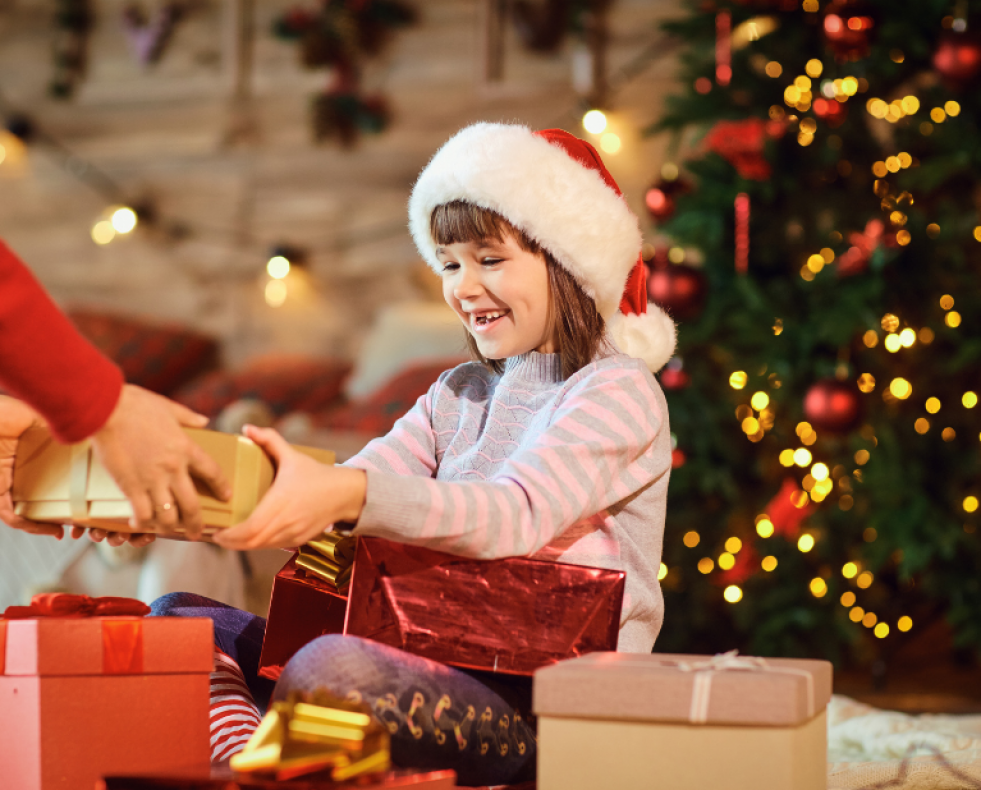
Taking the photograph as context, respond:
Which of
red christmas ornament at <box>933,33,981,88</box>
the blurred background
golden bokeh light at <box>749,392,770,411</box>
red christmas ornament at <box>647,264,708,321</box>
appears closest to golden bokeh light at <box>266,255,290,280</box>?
the blurred background

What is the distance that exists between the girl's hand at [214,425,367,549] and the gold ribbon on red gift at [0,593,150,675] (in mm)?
135

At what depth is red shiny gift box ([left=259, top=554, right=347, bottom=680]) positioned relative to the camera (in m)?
1.12

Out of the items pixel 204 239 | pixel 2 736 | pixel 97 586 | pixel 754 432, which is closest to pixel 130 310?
pixel 204 239

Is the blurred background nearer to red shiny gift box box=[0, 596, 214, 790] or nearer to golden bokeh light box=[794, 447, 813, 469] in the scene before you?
golden bokeh light box=[794, 447, 813, 469]

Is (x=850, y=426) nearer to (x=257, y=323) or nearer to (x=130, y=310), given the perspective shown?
(x=257, y=323)

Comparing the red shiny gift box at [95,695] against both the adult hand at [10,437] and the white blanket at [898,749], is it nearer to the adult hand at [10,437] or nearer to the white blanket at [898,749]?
the adult hand at [10,437]

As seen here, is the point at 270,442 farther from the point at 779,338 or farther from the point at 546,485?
the point at 779,338

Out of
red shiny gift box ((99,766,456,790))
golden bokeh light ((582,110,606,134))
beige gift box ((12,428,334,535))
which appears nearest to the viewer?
red shiny gift box ((99,766,456,790))

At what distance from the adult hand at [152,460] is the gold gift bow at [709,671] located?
1.33 ft

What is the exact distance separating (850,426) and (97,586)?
158 centimetres

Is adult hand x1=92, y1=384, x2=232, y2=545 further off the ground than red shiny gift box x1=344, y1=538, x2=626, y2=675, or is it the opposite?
adult hand x1=92, y1=384, x2=232, y2=545

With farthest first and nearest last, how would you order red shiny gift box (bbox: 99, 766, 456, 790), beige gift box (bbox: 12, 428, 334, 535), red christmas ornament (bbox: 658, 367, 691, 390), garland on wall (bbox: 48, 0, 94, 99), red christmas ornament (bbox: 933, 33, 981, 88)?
garland on wall (bbox: 48, 0, 94, 99) < red christmas ornament (bbox: 658, 367, 691, 390) < red christmas ornament (bbox: 933, 33, 981, 88) < beige gift box (bbox: 12, 428, 334, 535) < red shiny gift box (bbox: 99, 766, 456, 790)

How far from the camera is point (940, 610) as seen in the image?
8.62 ft

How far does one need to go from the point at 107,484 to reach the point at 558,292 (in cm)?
57
